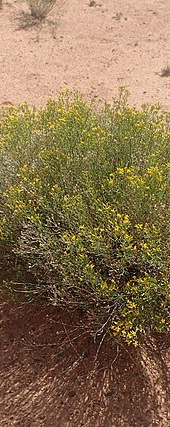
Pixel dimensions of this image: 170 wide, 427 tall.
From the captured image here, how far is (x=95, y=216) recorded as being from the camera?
3.84 metres

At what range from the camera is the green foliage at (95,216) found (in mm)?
3395

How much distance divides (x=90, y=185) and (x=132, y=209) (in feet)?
1.26

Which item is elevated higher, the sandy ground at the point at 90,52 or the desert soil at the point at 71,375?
the sandy ground at the point at 90,52

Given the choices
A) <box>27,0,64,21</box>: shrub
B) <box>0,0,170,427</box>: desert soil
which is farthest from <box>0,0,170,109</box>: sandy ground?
<box>0,0,170,427</box>: desert soil

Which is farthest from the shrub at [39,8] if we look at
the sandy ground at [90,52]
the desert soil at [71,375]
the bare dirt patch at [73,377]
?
the bare dirt patch at [73,377]

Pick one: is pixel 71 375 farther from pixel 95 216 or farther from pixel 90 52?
pixel 90 52

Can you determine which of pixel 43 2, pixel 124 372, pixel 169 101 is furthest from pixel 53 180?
pixel 43 2

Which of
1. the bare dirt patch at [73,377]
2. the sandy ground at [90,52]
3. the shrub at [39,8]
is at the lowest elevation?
the bare dirt patch at [73,377]

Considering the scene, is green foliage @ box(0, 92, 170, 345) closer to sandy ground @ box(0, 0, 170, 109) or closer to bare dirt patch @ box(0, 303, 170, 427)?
bare dirt patch @ box(0, 303, 170, 427)

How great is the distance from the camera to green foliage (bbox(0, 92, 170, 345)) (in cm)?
339

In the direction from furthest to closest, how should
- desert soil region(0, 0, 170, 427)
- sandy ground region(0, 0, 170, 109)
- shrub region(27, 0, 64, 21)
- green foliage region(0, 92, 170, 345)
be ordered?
shrub region(27, 0, 64, 21)
sandy ground region(0, 0, 170, 109)
desert soil region(0, 0, 170, 427)
green foliage region(0, 92, 170, 345)

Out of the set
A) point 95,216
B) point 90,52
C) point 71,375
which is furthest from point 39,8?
point 71,375

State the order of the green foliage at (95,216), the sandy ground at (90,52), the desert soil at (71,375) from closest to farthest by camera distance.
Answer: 1. the green foliage at (95,216)
2. the desert soil at (71,375)
3. the sandy ground at (90,52)

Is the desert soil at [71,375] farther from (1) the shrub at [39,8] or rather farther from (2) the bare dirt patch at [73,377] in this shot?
(1) the shrub at [39,8]
